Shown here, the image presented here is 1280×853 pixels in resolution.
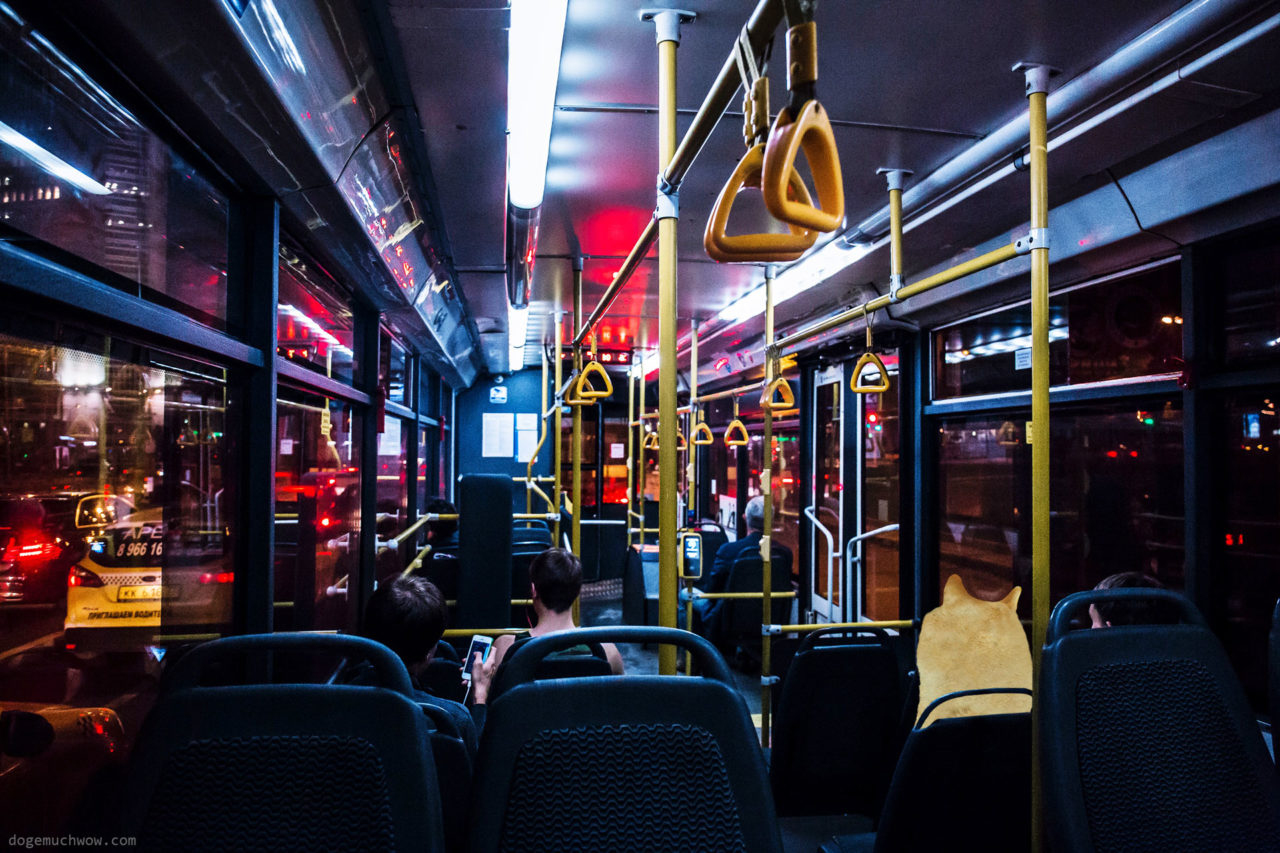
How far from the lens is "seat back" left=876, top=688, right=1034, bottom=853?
174 cm

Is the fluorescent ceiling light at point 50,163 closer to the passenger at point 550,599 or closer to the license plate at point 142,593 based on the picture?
the license plate at point 142,593

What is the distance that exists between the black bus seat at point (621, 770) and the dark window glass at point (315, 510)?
177 centimetres

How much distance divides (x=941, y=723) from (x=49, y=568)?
2279mm

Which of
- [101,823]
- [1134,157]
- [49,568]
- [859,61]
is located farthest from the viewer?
[1134,157]

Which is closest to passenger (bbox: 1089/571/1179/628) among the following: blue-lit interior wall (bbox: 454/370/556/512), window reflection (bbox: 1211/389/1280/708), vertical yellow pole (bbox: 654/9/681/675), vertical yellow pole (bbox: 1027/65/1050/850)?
window reflection (bbox: 1211/389/1280/708)

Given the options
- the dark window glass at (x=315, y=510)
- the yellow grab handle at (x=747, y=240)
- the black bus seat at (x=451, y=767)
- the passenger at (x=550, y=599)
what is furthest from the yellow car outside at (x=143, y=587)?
the yellow grab handle at (x=747, y=240)

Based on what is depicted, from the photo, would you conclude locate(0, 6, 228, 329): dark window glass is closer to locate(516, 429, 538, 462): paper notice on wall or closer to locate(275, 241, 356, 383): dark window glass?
locate(275, 241, 356, 383): dark window glass

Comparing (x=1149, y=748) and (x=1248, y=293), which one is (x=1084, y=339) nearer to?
(x=1248, y=293)

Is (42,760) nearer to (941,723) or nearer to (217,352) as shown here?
(217,352)

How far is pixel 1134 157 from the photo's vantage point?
2.50 metres

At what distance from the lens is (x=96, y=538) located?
1.88 meters

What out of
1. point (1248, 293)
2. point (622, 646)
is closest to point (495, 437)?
point (622, 646)

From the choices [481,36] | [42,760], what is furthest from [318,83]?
[42,760]

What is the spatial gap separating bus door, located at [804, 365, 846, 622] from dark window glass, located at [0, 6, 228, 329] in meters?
4.74
